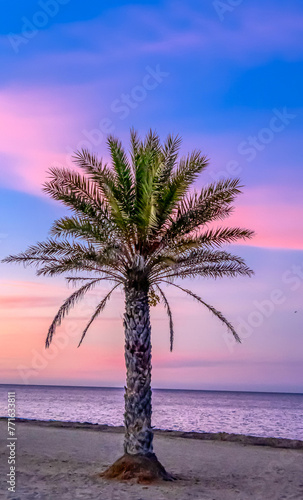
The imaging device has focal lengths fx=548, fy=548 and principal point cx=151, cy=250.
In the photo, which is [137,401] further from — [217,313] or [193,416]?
[193,416]

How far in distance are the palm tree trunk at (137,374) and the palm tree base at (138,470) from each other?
168mm

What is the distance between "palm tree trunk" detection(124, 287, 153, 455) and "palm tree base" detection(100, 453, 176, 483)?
0.17 metres

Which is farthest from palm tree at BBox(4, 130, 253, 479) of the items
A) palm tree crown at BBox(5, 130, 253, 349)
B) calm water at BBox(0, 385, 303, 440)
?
calm water at BBox(0, 385, 303, 440)

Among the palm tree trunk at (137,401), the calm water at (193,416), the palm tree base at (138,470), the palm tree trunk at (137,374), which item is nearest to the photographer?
the palm tree base at (138,470)

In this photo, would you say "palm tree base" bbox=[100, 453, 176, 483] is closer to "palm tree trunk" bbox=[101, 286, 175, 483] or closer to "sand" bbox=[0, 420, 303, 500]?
"palm tree trunk" bbox=[101, 286, 175, 483]

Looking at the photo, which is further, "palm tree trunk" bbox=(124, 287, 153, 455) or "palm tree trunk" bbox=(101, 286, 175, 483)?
"palm tree trunk" bbox=(124, 287, 153, 455)

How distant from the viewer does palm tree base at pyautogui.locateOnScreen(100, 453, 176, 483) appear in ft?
47.0

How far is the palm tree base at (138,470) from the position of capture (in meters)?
14.3

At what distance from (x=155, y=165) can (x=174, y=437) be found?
599 inches

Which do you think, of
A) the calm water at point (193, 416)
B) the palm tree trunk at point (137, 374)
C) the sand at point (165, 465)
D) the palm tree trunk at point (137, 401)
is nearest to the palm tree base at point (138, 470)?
the palm tree trunk at point (137, 401)

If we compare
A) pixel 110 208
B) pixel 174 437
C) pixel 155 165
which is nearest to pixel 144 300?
pixel 110 208

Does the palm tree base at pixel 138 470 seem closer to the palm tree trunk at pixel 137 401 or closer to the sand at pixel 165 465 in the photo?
the palm tree trunk at pixel 137 401

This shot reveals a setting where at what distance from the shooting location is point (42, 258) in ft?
53.4

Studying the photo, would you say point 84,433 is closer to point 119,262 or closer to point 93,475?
point 93,475
